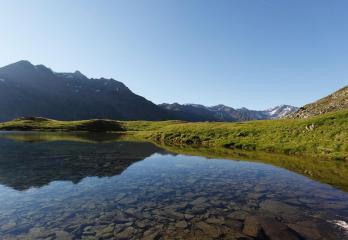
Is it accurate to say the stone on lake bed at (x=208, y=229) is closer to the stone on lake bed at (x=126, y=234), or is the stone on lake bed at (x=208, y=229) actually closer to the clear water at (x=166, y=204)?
the clear water at (x=166, y=204)

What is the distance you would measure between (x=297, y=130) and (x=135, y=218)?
160 ft

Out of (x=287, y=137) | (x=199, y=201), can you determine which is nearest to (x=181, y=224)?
(x=199, y=201)

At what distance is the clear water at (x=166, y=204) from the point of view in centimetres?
1551

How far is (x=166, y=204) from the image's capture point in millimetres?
20609

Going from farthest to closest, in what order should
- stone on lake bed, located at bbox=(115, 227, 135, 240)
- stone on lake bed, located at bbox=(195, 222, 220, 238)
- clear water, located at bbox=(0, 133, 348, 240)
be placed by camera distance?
clear water, located at bbox=(0, 133, 348, 240) → stone on lake bed, located at bbox=(195, 222, 220, 238) → stone on lake bed, located at bbox=(115, 227, 135, 240)

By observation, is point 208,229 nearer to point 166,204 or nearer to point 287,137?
point 166,204

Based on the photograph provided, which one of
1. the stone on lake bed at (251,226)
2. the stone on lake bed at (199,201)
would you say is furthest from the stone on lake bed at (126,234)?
the stone on lake bed at (199,201)

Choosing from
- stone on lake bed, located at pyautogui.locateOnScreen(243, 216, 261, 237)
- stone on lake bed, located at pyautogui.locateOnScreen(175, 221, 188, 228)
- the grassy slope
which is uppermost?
the grassy slope

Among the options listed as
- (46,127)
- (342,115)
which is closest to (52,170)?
(342,115)

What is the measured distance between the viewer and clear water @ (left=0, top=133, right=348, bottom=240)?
15.5 metres

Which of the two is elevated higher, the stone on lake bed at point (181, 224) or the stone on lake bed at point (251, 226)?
the stone on lake bed at point (251, 226)

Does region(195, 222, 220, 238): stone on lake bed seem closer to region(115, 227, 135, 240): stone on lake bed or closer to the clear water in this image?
the clear water

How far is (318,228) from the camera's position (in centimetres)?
1600

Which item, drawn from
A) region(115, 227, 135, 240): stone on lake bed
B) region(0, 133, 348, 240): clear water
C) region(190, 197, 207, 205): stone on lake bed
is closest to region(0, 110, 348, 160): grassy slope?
region(0, 133, 348, 240): clear water
